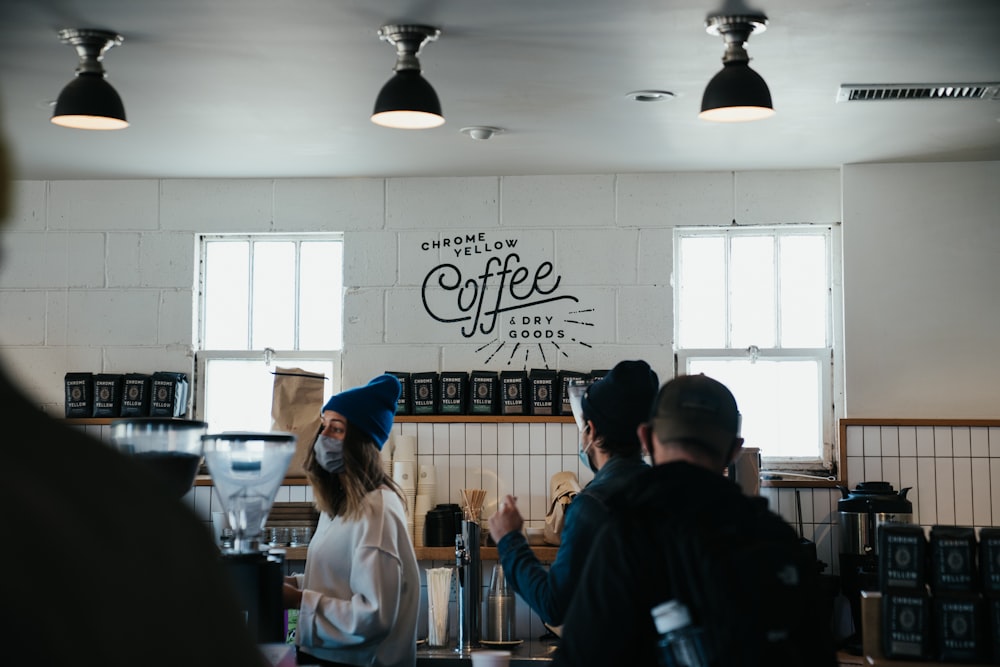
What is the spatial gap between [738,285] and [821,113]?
143 centimetres

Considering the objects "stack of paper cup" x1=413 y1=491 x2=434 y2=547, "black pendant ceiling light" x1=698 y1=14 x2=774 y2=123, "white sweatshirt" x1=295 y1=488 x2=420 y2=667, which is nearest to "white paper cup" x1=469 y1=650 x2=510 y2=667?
"white sweatshirt" x1=295 y1=488 x2=420 y2=667

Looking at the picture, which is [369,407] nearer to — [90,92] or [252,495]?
[252,495]

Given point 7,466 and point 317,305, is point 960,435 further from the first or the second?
point 7,466

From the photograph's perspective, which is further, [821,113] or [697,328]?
[697,328]

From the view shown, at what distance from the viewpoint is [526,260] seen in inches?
241

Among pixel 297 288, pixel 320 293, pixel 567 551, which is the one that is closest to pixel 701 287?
pixel 320 293

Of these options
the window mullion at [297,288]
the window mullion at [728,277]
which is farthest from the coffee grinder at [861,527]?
the window mullion at [297,288]

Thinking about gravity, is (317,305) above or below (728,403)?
above

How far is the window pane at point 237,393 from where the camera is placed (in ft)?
20.6

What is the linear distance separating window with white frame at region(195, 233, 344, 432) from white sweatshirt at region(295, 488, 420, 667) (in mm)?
2666

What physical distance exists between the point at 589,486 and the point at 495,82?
2.05 m

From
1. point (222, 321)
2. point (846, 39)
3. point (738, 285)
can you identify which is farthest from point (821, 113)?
point (222, 321)

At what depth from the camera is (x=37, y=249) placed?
20.7 ft

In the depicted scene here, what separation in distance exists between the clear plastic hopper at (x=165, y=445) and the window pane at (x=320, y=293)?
3.81m
